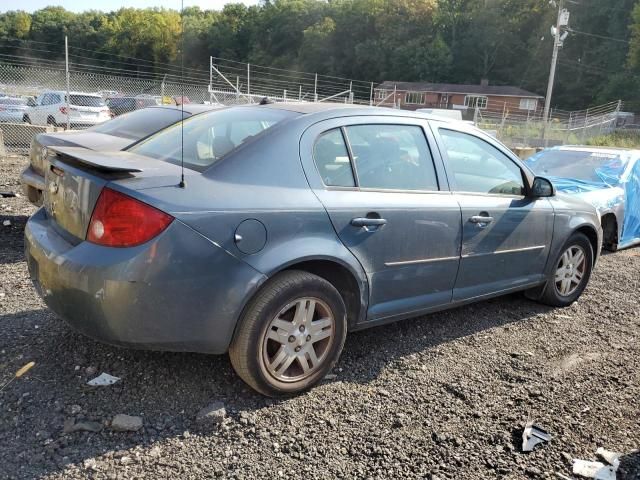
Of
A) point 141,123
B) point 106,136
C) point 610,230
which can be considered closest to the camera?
point 106,136

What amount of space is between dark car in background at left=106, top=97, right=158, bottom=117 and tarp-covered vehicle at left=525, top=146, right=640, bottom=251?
15.6m

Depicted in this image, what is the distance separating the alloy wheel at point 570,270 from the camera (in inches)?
183

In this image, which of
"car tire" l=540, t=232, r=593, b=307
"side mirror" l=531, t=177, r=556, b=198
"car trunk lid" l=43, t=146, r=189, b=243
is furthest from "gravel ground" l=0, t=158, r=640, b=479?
"side mirror" l=531, t=177, r=556, b=198

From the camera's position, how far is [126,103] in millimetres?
21234

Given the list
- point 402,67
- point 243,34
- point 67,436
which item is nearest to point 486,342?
point 67,436

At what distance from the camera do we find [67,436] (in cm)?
247

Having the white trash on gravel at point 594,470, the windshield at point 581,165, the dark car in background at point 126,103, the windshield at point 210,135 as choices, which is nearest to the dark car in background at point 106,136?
the windshield at point 210,135

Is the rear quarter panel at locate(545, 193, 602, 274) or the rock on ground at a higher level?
the rear quarter panel at locate(545, 193, 602, 274)

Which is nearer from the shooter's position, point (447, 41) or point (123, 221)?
point (123, 221)

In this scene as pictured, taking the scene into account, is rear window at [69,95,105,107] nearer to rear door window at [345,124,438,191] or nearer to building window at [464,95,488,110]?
rear door window at [345,124,438,191]

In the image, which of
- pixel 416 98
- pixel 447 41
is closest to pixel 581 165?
pixel 416 98

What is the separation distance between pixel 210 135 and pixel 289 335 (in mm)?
1280

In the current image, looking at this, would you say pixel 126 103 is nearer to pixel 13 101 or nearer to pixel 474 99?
pixel 13 101

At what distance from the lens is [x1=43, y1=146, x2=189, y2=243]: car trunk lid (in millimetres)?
2592
